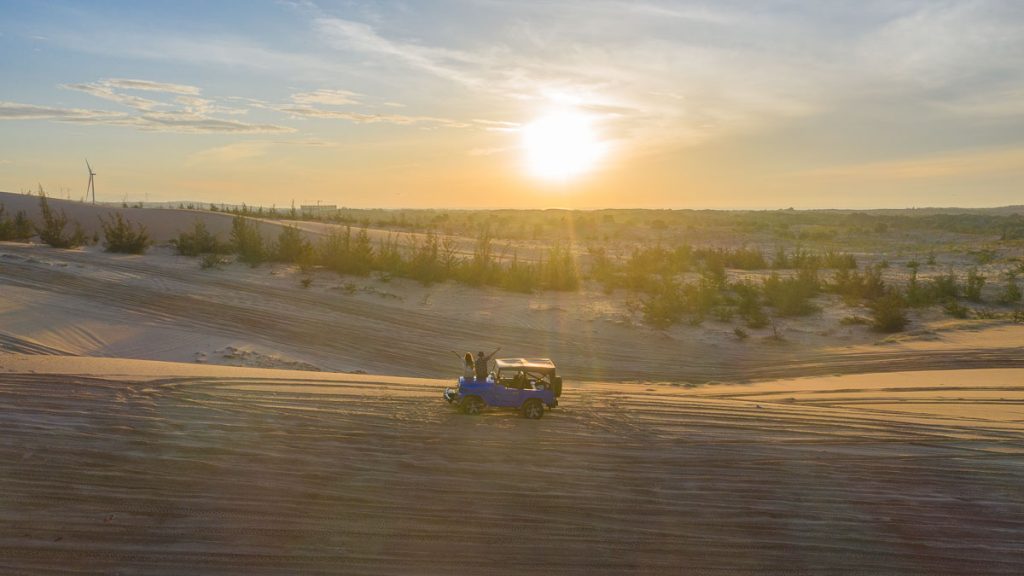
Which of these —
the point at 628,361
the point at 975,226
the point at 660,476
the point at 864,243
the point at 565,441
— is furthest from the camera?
the point at 975,226

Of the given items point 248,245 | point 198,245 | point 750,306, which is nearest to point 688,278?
point 750,306

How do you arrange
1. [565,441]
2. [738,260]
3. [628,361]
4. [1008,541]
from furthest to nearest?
[738,260], [628,361], [565,441], [1008,541]

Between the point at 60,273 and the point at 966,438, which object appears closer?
the point at 966,438

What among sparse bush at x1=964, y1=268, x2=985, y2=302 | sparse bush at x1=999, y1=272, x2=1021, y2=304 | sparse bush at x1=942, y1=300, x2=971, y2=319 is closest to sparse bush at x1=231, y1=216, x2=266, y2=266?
sparse bush at x1=942, y1=300, x2=971, y2=319

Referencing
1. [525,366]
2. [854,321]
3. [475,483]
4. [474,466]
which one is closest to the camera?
[475,483]

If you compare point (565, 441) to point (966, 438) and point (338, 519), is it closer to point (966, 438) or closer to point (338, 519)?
point (338, 519)

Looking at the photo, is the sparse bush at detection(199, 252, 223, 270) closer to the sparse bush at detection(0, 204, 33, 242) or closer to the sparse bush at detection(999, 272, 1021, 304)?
the sparse bush at detection(0, 204, 33, 242)

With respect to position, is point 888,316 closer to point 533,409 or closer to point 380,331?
point 380,331

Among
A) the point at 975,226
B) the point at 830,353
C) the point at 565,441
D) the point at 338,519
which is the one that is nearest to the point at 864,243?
the point at 975,226
